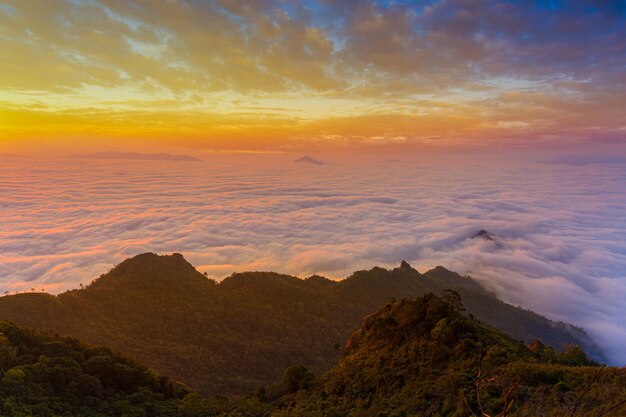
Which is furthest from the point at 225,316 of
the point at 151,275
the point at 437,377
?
the point at 437,377

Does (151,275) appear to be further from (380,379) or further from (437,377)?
(437,377)

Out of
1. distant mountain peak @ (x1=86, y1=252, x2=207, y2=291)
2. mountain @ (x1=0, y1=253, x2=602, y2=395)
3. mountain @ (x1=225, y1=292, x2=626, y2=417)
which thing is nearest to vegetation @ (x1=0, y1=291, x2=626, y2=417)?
mountain @ (x1=225, y1=292, x2=626, y2=417)

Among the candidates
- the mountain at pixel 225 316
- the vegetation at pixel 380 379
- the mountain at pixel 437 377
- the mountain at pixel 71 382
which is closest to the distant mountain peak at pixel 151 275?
the mountain at pixel 225 316

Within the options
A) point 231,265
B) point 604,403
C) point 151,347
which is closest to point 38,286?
point 231,265

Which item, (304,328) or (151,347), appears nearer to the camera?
(151,347)

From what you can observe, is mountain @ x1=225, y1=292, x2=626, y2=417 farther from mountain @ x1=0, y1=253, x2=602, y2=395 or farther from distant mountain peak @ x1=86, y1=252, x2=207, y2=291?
distant mountain peak @ x1=86, y1=252, x2=207, y2=291

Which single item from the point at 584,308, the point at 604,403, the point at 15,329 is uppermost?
the point at 604,403

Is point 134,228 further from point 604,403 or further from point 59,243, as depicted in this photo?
point 604,403
